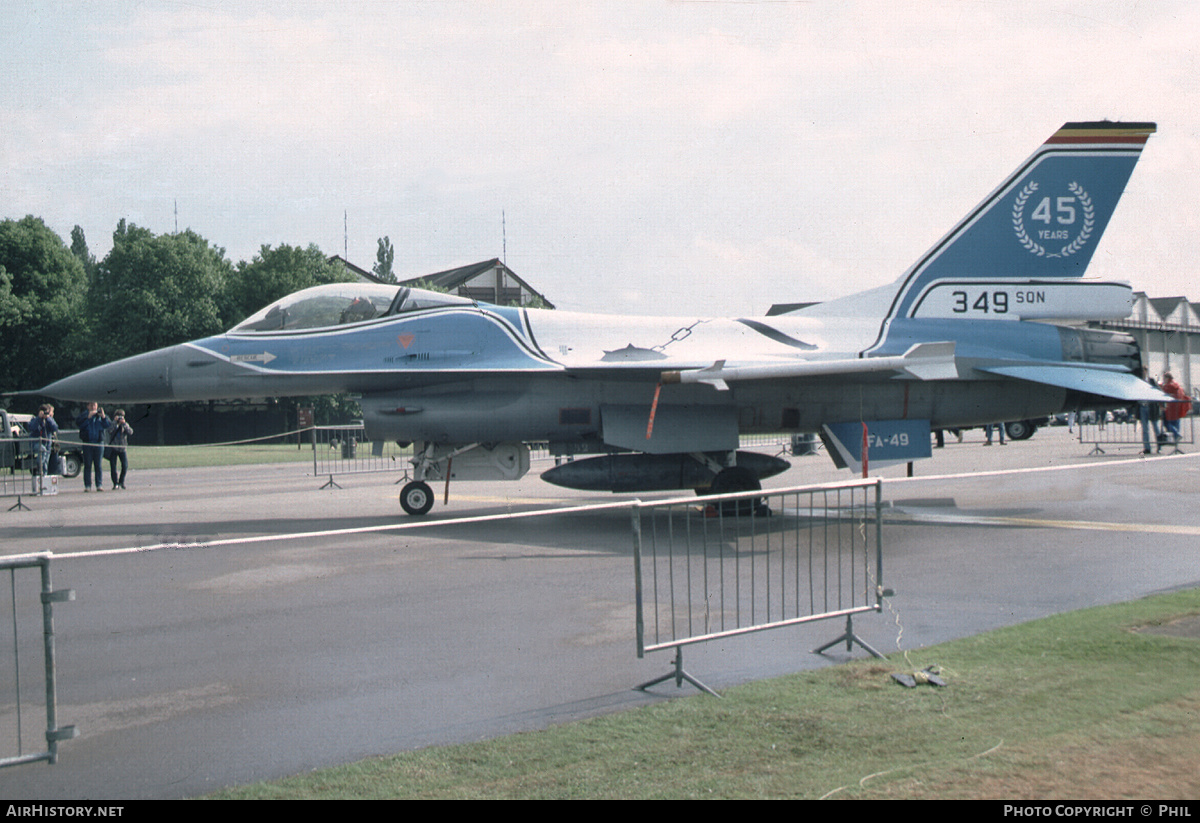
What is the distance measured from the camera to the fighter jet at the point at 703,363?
43.7ft

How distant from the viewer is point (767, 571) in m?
6.48

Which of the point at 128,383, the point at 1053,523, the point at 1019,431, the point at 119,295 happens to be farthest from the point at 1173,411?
the point at 119,295

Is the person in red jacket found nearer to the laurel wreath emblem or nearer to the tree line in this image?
the laurel wreath emblem

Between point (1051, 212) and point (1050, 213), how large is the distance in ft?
0.07

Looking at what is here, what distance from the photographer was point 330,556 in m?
5.84

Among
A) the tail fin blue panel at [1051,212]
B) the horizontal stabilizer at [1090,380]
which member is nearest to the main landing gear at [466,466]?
the tail fin blue panel at [1051,212]

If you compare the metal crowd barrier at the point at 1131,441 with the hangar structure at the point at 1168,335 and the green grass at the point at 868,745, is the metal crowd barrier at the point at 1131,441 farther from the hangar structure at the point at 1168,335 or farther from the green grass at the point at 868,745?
the green grass at the point at 868,745

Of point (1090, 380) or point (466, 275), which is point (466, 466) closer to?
point (1090, 380)

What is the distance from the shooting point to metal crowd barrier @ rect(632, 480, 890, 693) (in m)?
6.19

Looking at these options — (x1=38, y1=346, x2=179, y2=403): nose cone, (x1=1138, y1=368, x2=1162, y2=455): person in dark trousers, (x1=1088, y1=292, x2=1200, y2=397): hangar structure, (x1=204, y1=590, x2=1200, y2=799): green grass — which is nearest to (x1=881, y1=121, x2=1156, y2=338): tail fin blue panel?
(x1=1138, y1=368, x2=1162, y2=455): person in dark trousers

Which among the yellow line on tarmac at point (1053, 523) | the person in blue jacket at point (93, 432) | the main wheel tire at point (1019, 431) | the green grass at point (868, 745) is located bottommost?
the green grass at point (868, 745)

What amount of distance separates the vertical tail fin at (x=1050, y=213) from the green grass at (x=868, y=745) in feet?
31.8

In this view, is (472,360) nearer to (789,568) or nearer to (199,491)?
(789,568)

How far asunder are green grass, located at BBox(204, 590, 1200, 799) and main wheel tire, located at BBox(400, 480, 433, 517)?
9.12 metres
